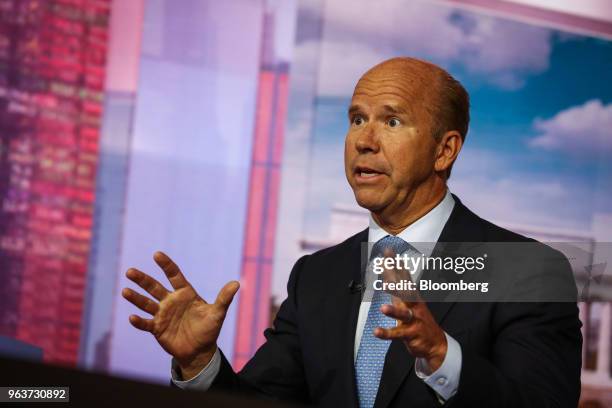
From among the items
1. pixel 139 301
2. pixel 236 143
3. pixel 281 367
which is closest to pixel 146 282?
pixel 139 301

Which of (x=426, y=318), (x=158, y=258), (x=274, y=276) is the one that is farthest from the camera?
(x=274, y=276)

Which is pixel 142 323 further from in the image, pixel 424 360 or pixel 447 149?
pixel 447 149

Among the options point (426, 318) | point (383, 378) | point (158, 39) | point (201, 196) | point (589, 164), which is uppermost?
point (158, 39)

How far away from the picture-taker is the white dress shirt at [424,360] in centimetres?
121

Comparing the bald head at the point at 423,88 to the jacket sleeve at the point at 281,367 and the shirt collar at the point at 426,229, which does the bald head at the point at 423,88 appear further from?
the jacket sleeve at the point at 281,367

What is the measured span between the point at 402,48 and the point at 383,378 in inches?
86.8

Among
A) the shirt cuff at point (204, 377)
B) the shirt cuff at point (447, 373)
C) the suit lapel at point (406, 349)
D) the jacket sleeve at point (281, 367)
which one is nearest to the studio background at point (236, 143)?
the jacket sleeve at point (281, 367)

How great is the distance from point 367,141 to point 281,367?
19.1 inches

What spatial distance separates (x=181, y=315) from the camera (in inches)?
56.8

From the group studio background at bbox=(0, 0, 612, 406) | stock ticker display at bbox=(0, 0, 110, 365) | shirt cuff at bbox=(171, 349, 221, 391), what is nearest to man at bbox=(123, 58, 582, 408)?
shirt cuff at bbox=(171, 349, 221, 391)

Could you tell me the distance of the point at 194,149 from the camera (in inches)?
135

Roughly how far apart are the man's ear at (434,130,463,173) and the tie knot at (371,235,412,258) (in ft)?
0.58

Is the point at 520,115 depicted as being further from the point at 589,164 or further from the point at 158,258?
the point at 158,258

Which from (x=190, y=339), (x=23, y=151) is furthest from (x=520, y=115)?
(x=190, y=339)
